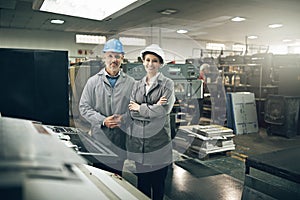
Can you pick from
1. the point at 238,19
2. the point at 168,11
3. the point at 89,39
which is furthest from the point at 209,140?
the point at 89,39

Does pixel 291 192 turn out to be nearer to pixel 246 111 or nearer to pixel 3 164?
pixel 3 164

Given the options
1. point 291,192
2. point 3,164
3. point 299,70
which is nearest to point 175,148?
point 291,192

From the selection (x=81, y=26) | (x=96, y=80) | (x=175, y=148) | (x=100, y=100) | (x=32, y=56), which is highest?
(x=81, y=26)

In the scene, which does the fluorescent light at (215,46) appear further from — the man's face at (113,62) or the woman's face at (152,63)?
the man's face at (113,62)

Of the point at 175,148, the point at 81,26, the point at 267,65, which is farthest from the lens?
the point at 81,26

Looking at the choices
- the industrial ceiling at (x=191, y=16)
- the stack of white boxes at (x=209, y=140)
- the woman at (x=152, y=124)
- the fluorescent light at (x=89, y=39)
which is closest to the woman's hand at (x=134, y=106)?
the woman at (x=152, y=124)

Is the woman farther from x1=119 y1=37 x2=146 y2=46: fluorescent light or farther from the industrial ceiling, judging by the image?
x1=119 y1=37 x2=146 y2=46: fluorescent light

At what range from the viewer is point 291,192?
1.40 meters

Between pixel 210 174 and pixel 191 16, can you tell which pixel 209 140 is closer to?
pixel 210 174

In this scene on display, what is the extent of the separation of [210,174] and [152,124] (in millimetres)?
1927

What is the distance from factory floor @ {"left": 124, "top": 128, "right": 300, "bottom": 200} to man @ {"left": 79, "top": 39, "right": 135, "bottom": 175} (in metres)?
1.23

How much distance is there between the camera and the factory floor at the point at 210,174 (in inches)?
118

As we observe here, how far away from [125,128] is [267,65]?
5.57 meters

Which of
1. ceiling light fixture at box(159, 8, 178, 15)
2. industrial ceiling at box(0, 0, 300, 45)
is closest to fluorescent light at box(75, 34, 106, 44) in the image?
industrial ceiling at box(0, 0, 300, 45)
